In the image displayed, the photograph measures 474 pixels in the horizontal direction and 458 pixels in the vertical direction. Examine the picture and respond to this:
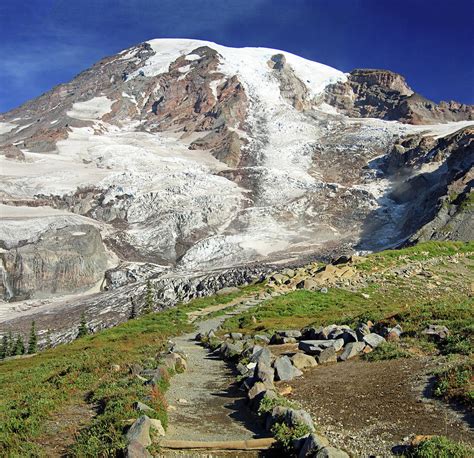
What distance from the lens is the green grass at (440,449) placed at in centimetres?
747

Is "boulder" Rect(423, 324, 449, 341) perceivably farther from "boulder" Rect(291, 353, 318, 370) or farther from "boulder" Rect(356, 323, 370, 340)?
"boulder" Rect(291, 353, 318, 370)

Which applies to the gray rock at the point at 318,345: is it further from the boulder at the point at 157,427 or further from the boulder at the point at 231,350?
the boulder at the point at 157,427

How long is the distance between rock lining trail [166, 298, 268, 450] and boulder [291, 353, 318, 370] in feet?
6.72

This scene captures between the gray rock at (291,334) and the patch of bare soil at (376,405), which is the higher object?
the patch of bare soil at (376,405)

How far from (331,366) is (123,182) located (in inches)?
6673

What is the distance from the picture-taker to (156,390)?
13.1 m

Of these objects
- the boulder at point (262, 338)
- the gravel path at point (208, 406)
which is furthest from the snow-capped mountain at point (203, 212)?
the gravel path at point (208, 406)

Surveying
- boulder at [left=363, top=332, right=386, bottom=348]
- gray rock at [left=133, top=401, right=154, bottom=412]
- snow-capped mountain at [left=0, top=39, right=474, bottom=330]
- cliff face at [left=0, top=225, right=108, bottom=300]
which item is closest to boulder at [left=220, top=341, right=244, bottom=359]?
boulder at [left=363, top=332, right=386, bottom=348]

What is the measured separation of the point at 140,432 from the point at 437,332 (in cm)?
1067

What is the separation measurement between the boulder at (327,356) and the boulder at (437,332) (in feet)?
10.5

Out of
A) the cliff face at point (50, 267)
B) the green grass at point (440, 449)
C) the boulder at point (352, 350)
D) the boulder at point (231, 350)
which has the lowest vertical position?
the cliff face at point (50, 267)

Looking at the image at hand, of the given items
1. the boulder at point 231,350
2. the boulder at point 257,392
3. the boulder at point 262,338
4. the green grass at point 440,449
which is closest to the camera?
the green grass at point 440,449

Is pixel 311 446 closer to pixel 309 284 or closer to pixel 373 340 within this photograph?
pixel 373 340

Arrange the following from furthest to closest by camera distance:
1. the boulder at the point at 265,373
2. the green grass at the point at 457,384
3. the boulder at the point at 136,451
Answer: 1. the boulder at the point at 265,373
2. the green grass at the point at 457,384
3. the boulder at the point at 136,451
